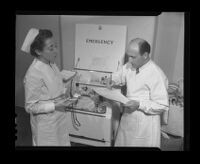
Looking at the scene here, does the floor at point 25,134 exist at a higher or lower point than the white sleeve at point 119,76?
lower

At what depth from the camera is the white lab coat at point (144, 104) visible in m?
2.78

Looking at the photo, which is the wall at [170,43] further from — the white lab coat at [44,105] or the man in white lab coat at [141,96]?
the white lab coat at [44,105]

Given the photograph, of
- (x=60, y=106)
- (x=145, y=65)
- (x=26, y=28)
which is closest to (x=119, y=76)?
(x=145, y=65)

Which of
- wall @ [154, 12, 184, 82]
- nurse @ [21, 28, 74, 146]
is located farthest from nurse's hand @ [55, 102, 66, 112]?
wall @ [154, 12, 184, 82]

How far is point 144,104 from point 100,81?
13.5 inches

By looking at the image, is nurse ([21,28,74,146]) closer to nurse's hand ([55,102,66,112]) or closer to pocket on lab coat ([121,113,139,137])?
nurse's hand ([55,102,66,112])

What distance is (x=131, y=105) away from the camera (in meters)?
2.79

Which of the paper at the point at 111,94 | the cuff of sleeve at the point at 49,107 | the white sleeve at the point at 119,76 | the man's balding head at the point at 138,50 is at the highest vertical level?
the man's balding head at the point at 138,50

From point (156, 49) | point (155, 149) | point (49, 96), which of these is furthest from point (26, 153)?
Answer: point (156, 49)

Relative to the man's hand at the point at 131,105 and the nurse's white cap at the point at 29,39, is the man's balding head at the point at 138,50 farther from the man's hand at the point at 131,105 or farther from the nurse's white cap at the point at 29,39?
the nurse's white cap at the point at 29,39

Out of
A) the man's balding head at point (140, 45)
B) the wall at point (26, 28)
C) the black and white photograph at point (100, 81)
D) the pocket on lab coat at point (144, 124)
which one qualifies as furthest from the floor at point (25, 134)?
the man's balding head at point (140, 45)

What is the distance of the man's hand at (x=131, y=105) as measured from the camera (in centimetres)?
279

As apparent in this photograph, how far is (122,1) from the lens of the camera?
2.83 m

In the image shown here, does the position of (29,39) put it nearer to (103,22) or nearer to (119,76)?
(103,22)
